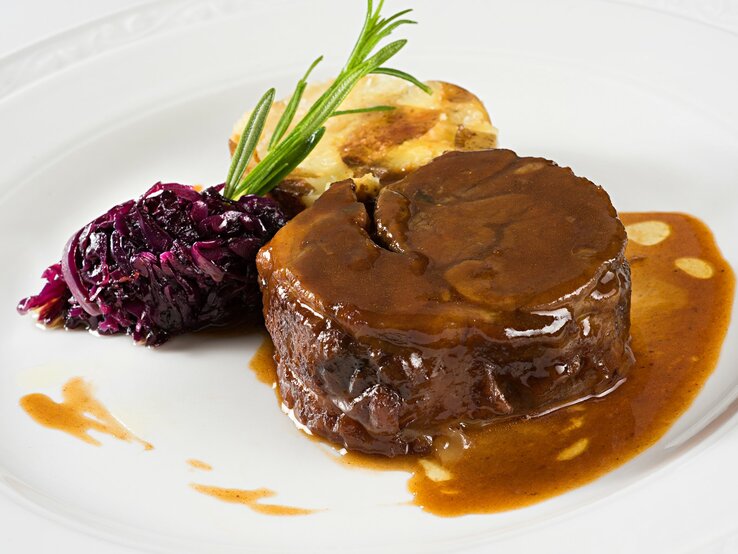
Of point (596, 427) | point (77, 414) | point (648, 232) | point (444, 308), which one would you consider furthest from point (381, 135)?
point (77, 414)

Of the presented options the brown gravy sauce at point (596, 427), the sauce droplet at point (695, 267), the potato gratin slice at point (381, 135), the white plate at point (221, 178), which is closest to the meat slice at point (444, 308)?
the brown gravy sauce at point (596, 427)

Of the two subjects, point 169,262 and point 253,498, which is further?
point 169,262

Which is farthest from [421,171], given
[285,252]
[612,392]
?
[612,392]

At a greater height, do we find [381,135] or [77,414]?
[381,135]

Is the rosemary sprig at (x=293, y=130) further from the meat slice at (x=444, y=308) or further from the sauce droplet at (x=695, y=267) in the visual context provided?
the sauce droplet at (x=695, y=267)

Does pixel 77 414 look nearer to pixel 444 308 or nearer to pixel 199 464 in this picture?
pixel 199 464

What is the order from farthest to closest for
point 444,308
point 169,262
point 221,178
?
point 221,178, point 169,262, point 444,308

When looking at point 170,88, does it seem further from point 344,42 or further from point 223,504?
point 223,504
